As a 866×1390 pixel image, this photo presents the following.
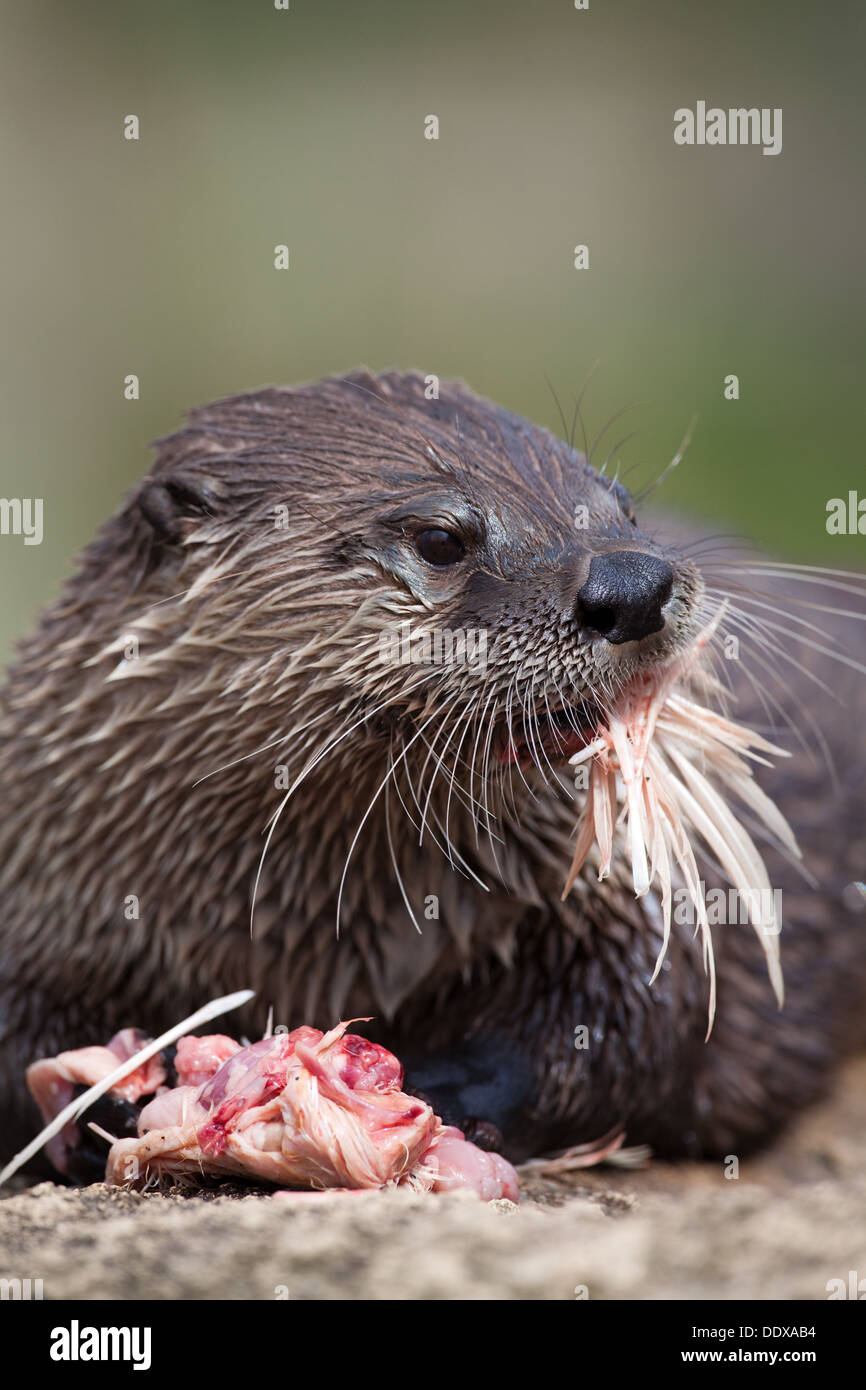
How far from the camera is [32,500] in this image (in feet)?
28.1

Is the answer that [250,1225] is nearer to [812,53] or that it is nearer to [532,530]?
[532,530]

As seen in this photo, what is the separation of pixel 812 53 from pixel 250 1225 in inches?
407

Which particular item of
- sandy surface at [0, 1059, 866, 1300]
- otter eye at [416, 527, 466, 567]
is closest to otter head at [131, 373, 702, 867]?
otter eye at [416, 527, 466, 567]

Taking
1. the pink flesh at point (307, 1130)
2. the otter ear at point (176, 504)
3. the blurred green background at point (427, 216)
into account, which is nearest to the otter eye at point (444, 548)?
the otter ear at point (176, 504)

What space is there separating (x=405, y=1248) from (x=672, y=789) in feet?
2.66

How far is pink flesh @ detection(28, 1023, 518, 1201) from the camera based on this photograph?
191cm

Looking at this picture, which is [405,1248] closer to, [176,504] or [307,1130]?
[307,1130]

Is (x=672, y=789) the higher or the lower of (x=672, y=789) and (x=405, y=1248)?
the higher

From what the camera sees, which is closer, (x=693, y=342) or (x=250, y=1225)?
(x=250, y=1225)

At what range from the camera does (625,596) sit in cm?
206

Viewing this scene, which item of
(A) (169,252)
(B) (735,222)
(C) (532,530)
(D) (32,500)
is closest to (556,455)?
(C) (532,530)

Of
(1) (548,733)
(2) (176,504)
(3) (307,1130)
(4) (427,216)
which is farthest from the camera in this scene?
(4) (427,216)

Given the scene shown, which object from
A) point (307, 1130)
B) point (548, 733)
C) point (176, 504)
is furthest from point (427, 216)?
point (307, 1130)

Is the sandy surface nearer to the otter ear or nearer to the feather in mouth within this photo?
the feather in mouth
